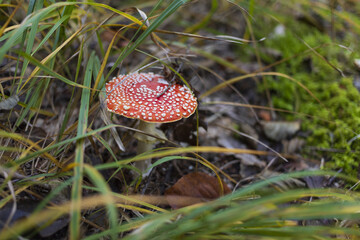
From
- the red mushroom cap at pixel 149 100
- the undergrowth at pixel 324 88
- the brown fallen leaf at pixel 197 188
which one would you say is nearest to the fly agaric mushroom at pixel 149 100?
the red mushroom cap at pixel 149 100

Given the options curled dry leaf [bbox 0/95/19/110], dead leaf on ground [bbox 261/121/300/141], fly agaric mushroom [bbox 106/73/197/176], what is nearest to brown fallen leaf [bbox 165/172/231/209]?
fly agaric mushroom [bbox 106/73/197/176]

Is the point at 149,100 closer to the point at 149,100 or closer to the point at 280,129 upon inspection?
the point at 149,100

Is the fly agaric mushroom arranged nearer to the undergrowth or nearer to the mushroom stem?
the mushroom stem

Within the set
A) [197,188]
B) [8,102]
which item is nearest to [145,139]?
[197,188]

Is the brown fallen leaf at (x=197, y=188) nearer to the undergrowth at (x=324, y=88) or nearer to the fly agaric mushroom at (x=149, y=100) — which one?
the fly agaric mushroom at (x=149, y=100)

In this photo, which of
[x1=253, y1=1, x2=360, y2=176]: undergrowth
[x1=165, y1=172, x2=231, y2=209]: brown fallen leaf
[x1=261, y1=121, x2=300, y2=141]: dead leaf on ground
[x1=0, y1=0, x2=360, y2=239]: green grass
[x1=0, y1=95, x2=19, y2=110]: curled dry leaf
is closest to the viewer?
[x1=0, y1=0, x2=360, y2=239]: green grass

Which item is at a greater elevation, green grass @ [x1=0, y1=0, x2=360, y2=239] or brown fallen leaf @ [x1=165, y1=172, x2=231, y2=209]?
green grass @ [x1=0, y1=0, x2=360, y2=239]

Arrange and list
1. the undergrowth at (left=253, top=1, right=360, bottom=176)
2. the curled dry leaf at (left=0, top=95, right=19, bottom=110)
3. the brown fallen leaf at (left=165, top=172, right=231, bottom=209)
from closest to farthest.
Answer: the curled dry leaf at (left=0, top=95, right=19, bottom=110)
the brown fallen leaf at (left=165, top=172, right=231, bottom=209)
the undergrowth at (left=253, top=1, right=360, bottom=176)

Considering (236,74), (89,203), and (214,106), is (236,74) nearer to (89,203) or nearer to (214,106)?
(214,106)
